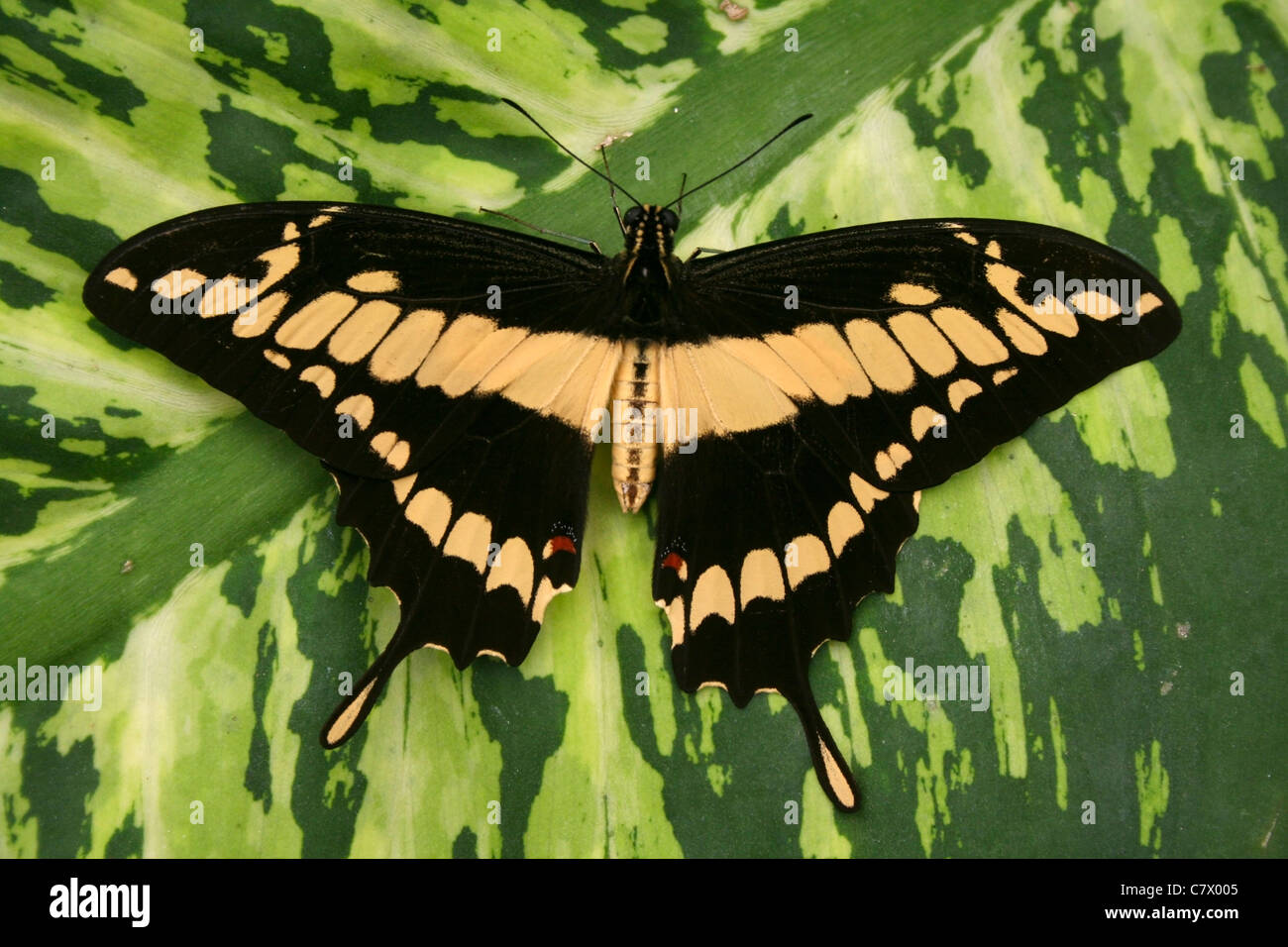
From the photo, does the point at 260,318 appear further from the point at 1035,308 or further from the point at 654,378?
the point at 1035,308

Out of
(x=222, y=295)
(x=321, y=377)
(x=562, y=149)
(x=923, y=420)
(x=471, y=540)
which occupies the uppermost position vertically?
(x=562, y=149)

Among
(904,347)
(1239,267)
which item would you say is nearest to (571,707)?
(904,347)

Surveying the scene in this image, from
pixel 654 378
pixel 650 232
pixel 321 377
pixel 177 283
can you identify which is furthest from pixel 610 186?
pixel 177 283

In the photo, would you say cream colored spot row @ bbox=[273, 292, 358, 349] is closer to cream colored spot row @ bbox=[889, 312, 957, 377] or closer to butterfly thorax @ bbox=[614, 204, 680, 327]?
butterfly thorax @ bbox=[614, 204, 680, 327]

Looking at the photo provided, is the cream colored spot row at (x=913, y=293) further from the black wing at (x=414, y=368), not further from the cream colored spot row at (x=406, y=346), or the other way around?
the cream colored spot row at (x=406, y=346)

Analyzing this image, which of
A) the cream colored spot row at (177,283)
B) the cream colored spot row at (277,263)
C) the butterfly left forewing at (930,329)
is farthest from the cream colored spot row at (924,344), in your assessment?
the cream colored spot row at (177,283)
